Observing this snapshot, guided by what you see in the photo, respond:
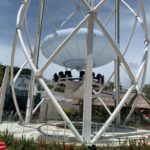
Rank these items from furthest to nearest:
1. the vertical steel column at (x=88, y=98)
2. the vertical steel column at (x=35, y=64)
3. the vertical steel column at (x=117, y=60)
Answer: the vertical steel column at (x=117, y=60) → the vertical steel column at (x=35, y=64) → the vertical steel column at (x=88, y=98)

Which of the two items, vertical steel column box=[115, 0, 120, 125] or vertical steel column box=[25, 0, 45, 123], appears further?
vertical steel column box=[115, 0, 120, 125]

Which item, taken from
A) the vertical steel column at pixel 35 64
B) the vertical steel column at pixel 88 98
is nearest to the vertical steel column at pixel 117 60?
the vertical steel column at pixel 35 64

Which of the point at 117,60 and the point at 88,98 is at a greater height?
the point at 117,60

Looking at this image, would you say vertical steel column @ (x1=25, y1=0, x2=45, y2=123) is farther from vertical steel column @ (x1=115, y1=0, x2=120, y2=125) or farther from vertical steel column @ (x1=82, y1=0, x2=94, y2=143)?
vertical steel column @ (x1=82, y1=0, x2=94, y2=143)

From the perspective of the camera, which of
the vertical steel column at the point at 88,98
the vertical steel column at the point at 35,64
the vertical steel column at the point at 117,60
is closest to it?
the vertical steel column at the point at 88,98

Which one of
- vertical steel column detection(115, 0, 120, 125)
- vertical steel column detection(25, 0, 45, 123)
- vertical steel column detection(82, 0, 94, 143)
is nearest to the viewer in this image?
vertical steel column detection(82, 0, 94, 143)

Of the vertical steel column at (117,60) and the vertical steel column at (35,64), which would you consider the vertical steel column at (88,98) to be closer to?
the vertical steel column at (35,64)

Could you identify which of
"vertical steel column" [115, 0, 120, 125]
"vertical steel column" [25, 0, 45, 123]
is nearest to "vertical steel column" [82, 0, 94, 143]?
"vertical steel column" [25, 0, 45, 123]

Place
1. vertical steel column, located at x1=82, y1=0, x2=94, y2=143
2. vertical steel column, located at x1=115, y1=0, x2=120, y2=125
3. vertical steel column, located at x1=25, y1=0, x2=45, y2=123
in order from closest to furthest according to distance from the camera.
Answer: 1. vertical steel column, located at x1=82, y1=0, x2=94, y2=143
2. vertical steel column, located at x1=25, y1=0, x2=45, y2=123
3. vertical steel column, located at x1=115, y1=0, x2=120, y2=125

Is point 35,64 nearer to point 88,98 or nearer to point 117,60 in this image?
point 117,60

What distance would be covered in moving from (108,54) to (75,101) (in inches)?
585

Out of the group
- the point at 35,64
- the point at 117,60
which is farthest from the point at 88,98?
the point at 117,60

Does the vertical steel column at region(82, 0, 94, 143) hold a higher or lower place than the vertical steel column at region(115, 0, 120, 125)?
lower

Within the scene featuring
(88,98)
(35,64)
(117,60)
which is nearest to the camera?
(88,98)
